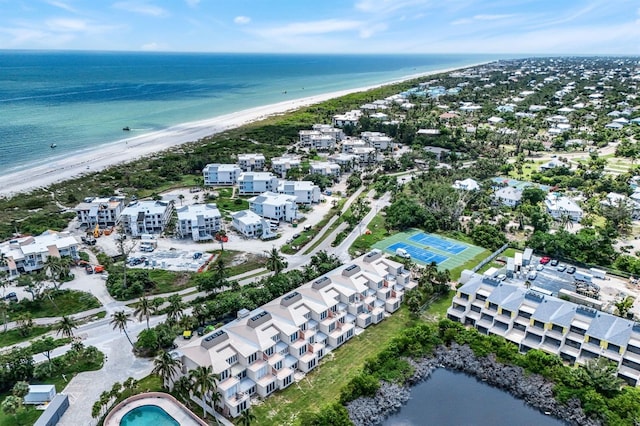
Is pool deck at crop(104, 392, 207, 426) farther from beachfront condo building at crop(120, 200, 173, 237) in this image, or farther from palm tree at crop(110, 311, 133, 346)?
beachfront condo building at crop(120, 200, 173, 237)

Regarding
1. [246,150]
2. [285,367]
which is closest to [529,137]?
[246,150]

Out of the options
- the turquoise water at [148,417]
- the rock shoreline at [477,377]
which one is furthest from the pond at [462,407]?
the turquoise water at [148,417]

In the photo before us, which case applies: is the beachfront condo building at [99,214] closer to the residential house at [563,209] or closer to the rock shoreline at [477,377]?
the rock shoreline at [477,377]

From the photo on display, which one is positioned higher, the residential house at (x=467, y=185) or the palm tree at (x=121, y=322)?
the palm tree at (x=121, y=322)

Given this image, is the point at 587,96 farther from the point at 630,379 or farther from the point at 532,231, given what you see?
the point at 630,379

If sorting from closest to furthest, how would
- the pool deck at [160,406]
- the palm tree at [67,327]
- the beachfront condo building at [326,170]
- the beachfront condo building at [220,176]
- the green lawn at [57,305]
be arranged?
the pool deck at [160,406]
the palm tree at [67,327]
the green lawn at [57,305]
the beachfront condo building at [220,176]
the beachfront condo building at [326,170]

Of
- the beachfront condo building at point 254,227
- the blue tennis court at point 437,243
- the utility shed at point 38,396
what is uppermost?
the utility shed at point 38,396
